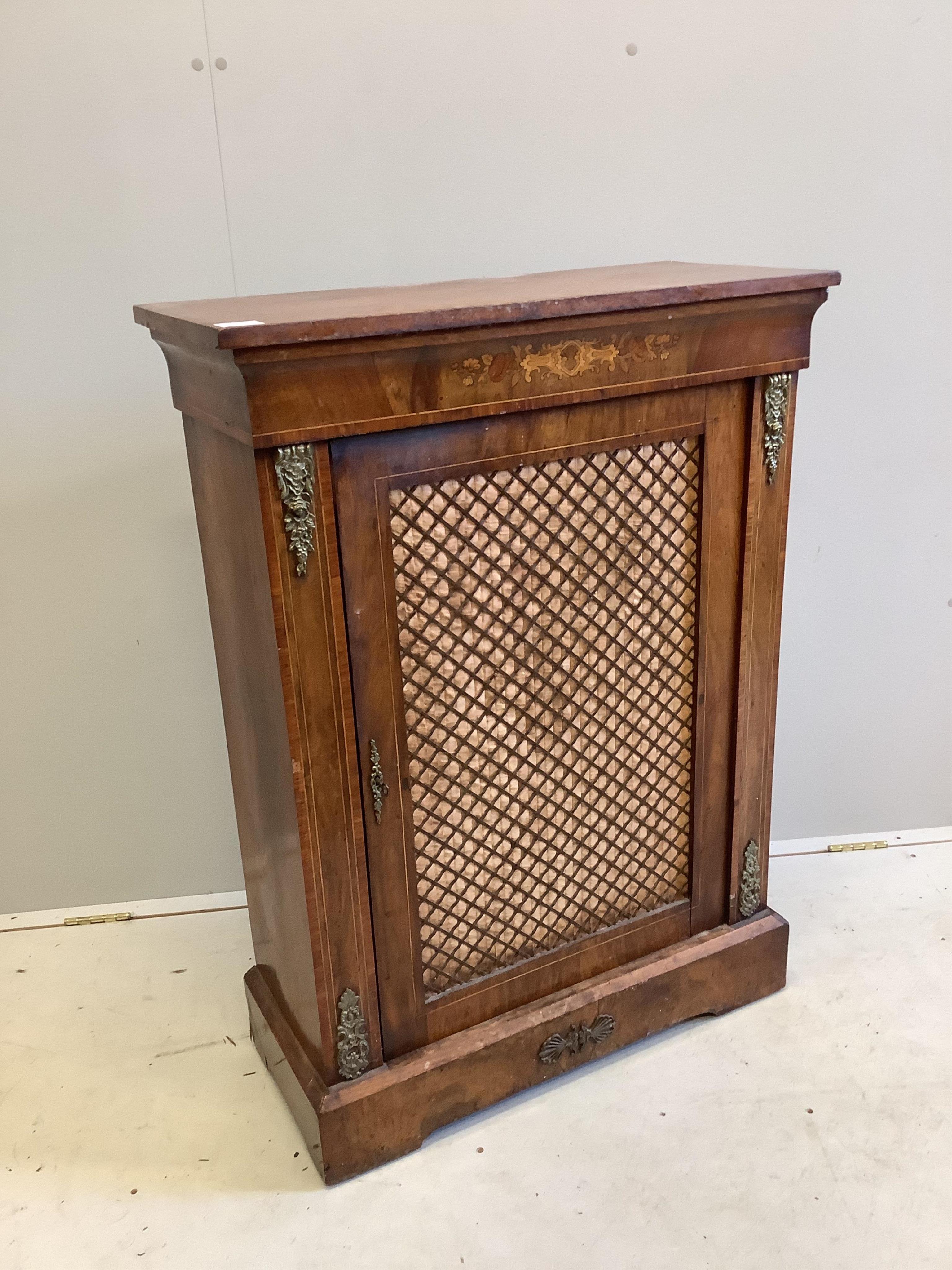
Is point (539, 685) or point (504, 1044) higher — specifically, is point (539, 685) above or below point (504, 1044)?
above

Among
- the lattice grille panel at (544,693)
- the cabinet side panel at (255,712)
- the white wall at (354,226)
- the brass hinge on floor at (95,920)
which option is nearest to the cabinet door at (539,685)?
the lattice grille panel at (544,693)

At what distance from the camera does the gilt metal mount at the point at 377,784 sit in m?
1.43

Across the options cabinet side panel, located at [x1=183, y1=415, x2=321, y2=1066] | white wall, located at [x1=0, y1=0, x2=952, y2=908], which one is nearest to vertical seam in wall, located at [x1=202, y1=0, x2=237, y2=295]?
white wall, located at [x1=0, y1=0, x2=952, y2=908]

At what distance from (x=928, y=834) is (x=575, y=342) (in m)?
1.59

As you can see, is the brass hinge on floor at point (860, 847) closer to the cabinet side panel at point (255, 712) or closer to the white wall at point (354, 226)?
the white wall at point (354, 226)

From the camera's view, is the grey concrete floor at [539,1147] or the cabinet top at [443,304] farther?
the grey concrete floor at [539,1147]

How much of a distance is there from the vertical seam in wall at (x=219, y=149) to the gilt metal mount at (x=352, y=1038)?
47.7 inches

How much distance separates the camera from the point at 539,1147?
1604mm

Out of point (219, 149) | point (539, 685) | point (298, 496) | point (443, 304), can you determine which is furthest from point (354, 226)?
point (539, 685)

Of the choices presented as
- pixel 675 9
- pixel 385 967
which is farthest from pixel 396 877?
pixel 675 9

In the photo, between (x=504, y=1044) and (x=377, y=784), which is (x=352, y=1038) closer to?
Answer: (x=504, y=1044)

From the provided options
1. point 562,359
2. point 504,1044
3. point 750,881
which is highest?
point 562,359

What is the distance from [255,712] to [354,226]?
909 millimetres

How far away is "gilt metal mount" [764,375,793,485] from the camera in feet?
5.19
